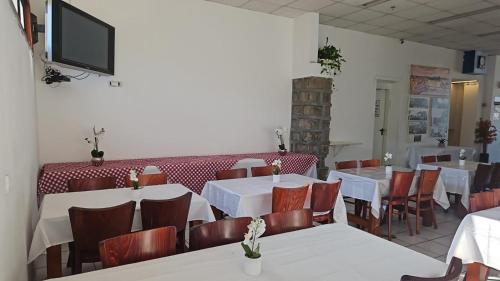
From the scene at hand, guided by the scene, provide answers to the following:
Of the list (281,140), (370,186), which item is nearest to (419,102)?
(281,140)

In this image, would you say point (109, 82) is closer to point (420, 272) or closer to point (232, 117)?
point (232, 117)

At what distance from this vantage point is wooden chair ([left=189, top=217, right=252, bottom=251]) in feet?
6.18

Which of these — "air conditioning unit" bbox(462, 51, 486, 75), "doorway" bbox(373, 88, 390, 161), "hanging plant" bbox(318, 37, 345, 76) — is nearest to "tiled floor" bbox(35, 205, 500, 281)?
"hanging plant" bbox(318, 37, 345, 76)

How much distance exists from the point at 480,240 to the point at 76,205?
10.4ft

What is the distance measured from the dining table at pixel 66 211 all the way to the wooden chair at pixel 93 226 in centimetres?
14

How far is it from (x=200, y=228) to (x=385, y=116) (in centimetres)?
711

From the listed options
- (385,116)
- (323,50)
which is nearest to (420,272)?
(323,50)

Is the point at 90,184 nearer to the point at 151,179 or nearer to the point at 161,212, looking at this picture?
the point at 151,179

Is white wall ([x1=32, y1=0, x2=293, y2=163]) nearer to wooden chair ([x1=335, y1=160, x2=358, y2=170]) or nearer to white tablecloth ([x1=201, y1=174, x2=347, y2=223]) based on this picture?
wooden chair ([x1=335, y1=160, x2=358, y2=170])

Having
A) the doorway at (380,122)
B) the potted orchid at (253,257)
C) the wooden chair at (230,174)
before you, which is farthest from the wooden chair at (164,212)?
the doorway at (380,122)

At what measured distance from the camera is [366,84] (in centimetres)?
726

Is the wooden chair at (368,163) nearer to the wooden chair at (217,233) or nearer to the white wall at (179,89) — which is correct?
the white wall at (179,89)

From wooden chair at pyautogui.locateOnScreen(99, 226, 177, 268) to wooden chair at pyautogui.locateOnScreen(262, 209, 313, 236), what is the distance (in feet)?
2.18

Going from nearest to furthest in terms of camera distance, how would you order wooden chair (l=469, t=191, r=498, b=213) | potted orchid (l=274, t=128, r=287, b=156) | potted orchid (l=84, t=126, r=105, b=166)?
wooden chair (l=469, t=191, r=498, b=213), potted orchid (l=84, t=126, r=105, b=166), potted orchid (l=274, t=128, r=287, b=156)
